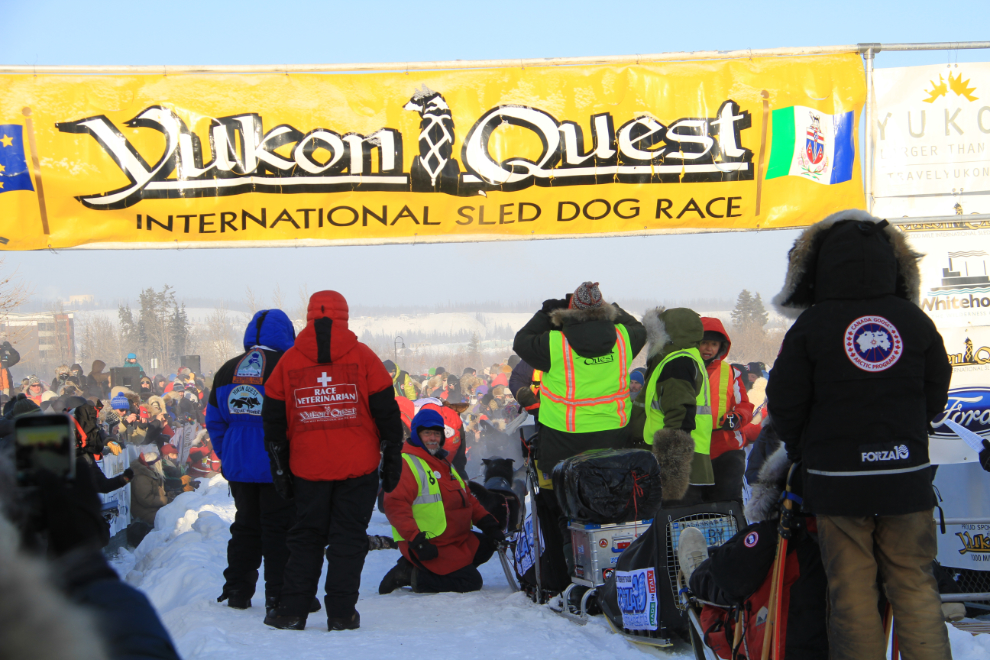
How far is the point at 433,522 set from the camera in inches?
210

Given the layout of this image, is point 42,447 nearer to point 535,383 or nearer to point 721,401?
point 721,401

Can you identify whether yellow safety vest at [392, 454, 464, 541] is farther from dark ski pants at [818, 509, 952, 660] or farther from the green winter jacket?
dark ski pants at [818, 509, 952, 660]

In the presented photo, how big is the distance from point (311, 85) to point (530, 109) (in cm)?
156

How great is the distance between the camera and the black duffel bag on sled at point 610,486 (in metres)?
4.33

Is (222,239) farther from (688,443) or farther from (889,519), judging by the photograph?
(889,519)

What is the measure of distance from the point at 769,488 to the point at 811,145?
3.89 m

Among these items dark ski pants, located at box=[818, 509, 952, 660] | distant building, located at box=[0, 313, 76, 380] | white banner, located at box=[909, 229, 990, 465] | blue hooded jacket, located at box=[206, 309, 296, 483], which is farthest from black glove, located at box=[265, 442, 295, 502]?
distant building, located at box=[0, 313, 76, 380]

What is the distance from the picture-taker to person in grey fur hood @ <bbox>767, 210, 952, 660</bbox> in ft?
8.48

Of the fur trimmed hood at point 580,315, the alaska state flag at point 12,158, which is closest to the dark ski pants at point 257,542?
the fur trimmed hood at point 580,315

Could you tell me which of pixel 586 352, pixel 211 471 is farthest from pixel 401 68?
pixel 211 471

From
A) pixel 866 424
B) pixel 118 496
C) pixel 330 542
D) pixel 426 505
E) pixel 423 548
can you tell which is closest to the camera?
pixel 866 424

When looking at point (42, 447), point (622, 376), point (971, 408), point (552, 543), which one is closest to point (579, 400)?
point (622, 376)

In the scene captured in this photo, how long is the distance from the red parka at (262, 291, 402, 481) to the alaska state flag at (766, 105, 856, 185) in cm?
348

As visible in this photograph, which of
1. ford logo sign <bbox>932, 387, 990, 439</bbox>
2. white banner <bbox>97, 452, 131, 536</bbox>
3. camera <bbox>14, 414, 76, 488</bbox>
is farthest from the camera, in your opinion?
white banner <bbox>97, 452, 131, 536</bbox>
